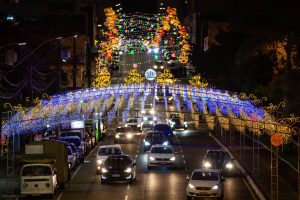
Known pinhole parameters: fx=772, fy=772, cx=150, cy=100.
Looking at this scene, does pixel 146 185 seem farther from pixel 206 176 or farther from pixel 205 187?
pixel 205 187

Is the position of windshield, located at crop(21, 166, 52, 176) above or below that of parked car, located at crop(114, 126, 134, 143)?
above

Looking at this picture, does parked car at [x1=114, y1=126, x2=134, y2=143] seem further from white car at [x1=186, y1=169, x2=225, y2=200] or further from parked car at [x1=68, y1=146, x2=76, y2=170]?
white car at [x1=186, y1=169, x2=225, y2=200]

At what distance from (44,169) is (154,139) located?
999 inches

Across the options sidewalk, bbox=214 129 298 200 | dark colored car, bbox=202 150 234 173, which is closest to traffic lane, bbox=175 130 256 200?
dark colored car, bbox=202 150 234 173

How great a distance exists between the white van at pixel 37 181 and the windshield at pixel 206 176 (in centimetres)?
632

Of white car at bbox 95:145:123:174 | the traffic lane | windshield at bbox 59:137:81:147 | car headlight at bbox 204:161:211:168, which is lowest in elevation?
the traffic lane

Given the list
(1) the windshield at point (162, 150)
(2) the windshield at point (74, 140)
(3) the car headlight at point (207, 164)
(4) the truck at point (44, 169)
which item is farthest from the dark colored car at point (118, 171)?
(2) the windshield at point (74, 140)

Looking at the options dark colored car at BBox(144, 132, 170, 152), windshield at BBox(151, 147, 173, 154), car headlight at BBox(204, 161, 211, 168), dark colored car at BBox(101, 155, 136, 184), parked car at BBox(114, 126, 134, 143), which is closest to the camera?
dark colored car at BBox(101, 155, 136, 184)

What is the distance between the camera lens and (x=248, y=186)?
1542 inches

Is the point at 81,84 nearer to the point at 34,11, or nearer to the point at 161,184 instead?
the point at 34,11

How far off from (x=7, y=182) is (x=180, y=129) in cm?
4570

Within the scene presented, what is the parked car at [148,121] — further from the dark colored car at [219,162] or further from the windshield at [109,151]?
the dark colored car at [219,162]

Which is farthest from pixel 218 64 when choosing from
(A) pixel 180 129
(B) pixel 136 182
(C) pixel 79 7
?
(C) pixel 79 7

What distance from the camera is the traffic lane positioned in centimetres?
3620
